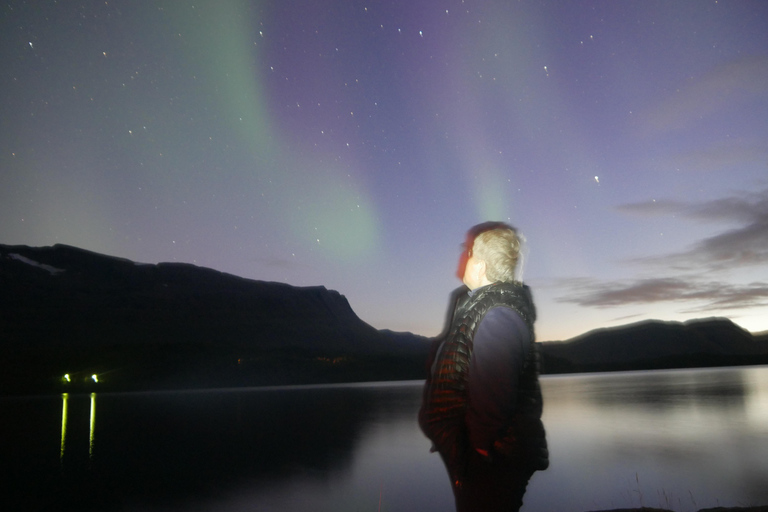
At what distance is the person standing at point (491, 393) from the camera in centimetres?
217

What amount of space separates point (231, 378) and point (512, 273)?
7996 inches

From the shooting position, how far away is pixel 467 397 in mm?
2299

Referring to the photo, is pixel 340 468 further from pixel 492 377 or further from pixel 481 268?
pixel 492 377

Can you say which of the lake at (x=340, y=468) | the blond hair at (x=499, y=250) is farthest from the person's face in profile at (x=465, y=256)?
the lake at (x=340, y=468)

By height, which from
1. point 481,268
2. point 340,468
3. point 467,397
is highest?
point 481,268

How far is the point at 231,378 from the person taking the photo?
19250 cm

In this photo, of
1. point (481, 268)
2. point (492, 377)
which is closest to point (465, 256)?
point (481, 268)

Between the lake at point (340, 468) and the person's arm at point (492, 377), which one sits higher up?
the person's arm at point (492, 377)

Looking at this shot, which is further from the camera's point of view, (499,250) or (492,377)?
(499,250)

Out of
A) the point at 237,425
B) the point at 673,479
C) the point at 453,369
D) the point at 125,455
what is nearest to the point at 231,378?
the point at 237,425

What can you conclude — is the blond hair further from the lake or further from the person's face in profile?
the lake

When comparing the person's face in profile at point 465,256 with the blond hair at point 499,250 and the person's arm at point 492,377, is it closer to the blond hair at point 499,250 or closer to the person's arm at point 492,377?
the blond hair at point 499,250

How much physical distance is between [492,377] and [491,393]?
0.06m

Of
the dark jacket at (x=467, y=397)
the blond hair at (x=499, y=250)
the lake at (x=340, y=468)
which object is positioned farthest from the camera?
the lake at (x=340, y=468)
